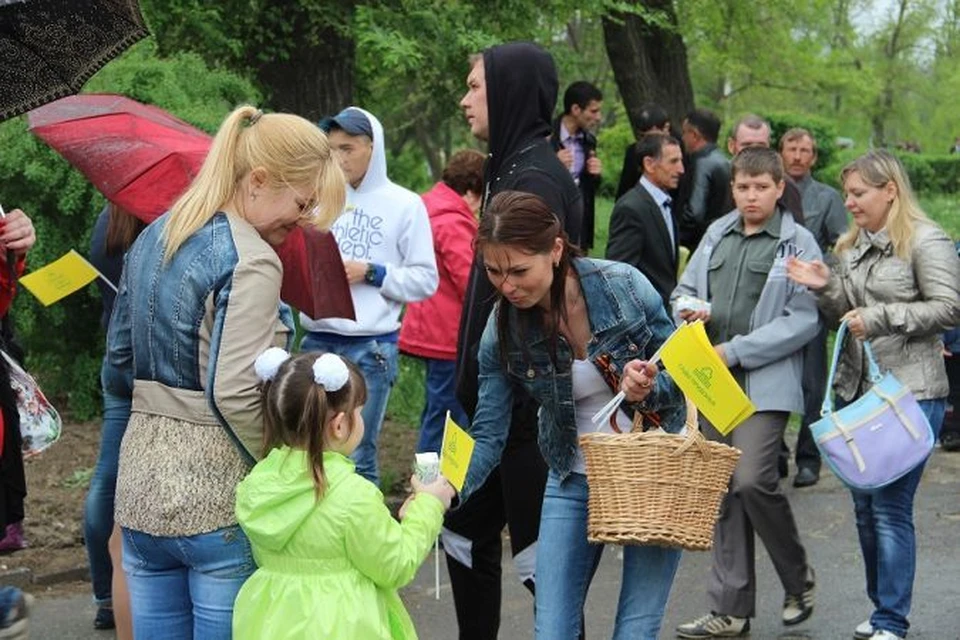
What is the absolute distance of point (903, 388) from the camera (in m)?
6.35

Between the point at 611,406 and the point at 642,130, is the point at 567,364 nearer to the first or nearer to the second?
the point at 611,406

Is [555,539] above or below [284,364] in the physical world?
below

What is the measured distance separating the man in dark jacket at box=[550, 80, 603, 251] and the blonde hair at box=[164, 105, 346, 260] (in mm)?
6190

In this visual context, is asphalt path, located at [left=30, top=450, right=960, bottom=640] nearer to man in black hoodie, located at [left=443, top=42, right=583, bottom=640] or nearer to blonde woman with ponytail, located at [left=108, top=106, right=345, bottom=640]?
man in black hoodie, located at [left=443, top=42, right=583, bottom=640]

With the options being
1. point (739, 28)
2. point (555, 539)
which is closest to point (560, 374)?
point (555, 539)

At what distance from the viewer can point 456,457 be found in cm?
443

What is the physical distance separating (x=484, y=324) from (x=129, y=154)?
4.25ft

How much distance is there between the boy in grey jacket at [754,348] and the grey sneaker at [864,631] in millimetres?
287

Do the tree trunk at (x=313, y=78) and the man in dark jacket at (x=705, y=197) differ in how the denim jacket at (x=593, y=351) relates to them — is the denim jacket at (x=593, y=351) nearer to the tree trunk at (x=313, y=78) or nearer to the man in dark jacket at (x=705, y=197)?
the man in dark jacket at (x=705, y=197)

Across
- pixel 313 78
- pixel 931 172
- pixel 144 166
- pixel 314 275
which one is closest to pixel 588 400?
pixel 314 275

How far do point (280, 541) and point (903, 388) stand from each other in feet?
10.3

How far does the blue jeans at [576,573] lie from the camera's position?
4.80 metres

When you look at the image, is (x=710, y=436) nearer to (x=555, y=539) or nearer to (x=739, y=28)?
(x=555, y=539)

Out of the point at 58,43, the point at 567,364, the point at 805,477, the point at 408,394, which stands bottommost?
the point at 408,394
